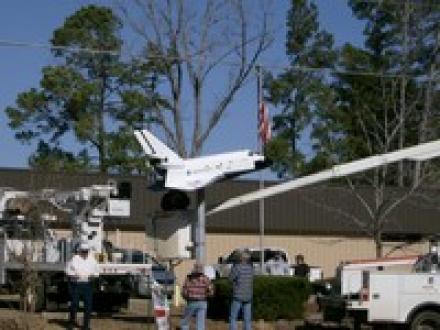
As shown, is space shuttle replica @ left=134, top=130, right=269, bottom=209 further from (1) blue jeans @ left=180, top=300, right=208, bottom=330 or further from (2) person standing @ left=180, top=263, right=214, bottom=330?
(1) blue jeans @ left=180, top=300, right=208, bottom=330

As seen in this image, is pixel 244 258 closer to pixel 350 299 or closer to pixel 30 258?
pixel 350 299

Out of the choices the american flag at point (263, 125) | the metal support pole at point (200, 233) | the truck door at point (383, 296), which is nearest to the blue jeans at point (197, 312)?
the metal support pole at point (200, 233)

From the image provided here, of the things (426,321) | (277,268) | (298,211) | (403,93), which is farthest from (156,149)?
(298,211)

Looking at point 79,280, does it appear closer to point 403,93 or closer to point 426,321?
point 426,321

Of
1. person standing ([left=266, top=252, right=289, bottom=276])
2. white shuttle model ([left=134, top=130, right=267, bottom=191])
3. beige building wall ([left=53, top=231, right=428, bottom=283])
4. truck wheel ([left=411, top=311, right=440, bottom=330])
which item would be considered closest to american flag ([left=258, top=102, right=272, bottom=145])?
person standing ([left=266, top=252, right=289, bottom=276])

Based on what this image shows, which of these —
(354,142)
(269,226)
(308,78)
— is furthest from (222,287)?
(308,78)

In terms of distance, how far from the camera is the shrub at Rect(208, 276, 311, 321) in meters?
25.2

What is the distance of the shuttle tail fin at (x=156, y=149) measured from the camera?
2205 cm

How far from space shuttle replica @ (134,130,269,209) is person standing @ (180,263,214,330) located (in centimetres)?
200

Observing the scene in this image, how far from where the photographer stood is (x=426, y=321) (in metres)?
21.3

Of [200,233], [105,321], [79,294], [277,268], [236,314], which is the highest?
[200,233]

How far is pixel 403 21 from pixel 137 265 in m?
20.0

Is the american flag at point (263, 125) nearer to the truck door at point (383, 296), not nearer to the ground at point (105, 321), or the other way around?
the ground at point (105, 321)

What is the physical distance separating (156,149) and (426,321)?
640cm
